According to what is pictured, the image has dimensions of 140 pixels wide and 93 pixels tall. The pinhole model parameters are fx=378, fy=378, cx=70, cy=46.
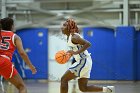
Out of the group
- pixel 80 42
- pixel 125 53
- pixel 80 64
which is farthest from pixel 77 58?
pixel 125 53

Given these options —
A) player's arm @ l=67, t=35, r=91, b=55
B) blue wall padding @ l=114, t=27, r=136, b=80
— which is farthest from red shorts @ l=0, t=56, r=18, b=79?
blue wall padding @ l=114, t=27, r=136, b=80

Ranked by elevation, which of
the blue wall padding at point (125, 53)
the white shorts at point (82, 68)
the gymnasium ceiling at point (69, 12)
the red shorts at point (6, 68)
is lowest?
the blue wall padding at point (125, 53)

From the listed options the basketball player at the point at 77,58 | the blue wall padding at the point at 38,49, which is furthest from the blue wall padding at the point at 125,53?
the basketball player at the point at 77,58

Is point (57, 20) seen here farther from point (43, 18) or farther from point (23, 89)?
point (23, 89)

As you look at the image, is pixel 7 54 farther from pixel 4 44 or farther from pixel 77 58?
pixel 77 58

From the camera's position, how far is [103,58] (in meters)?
17.1

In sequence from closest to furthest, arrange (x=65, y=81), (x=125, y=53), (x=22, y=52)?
(x=22, y=52) → (x=65, y=81) → (x=125, y=53)

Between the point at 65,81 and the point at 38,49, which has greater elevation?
the point at 65,81

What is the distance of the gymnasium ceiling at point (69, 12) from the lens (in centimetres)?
1719

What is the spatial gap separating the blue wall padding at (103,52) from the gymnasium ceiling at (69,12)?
1.55 ft

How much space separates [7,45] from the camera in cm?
656

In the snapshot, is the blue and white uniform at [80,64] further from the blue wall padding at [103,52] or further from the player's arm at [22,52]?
the blue wall padding at [103,52]

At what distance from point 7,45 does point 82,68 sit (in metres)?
1.71

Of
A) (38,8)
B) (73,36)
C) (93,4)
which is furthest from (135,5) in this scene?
(73,36)
